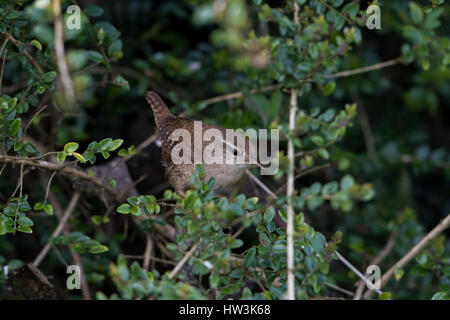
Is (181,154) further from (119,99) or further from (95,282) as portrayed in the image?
(119,99)

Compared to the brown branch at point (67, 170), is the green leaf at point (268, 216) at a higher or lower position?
lower

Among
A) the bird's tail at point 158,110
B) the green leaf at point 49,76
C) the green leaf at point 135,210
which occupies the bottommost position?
the green leaf at point 135,210

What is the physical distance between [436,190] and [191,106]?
261 centimetres

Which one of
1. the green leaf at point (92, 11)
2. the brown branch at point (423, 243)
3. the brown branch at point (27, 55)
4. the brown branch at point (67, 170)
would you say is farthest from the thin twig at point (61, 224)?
the brown branch at point (423, 243)

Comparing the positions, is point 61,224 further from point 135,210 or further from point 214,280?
point 214,280

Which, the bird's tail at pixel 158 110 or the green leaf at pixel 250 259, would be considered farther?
the bird's tail at pixel 158 110

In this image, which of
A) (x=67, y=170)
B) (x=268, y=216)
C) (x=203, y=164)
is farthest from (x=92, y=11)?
(x=268, y=216)

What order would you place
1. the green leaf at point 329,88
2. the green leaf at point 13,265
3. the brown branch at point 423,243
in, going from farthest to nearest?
the green leaf at point 329,88 → the green leaf at point 13,265 → the brown branch at point 423,243

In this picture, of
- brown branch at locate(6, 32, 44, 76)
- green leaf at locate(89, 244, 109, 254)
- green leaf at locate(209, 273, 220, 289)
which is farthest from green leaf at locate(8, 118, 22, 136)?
green leaf at locate(209, 273, 220, 289)

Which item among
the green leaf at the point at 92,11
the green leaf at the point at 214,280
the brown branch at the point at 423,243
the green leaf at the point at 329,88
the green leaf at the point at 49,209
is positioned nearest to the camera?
the green leaf at the point at 214,280

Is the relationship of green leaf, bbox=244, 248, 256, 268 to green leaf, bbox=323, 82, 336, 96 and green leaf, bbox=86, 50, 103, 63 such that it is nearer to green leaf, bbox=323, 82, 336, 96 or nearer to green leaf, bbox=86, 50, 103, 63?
green leaf, bbox=323, 82, 336, 96

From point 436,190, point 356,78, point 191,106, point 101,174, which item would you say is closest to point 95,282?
point 101,174

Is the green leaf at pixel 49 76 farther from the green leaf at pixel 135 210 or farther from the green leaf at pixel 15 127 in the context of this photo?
the green leaf at pixel 135 210

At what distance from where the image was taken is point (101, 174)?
3.56 metres
